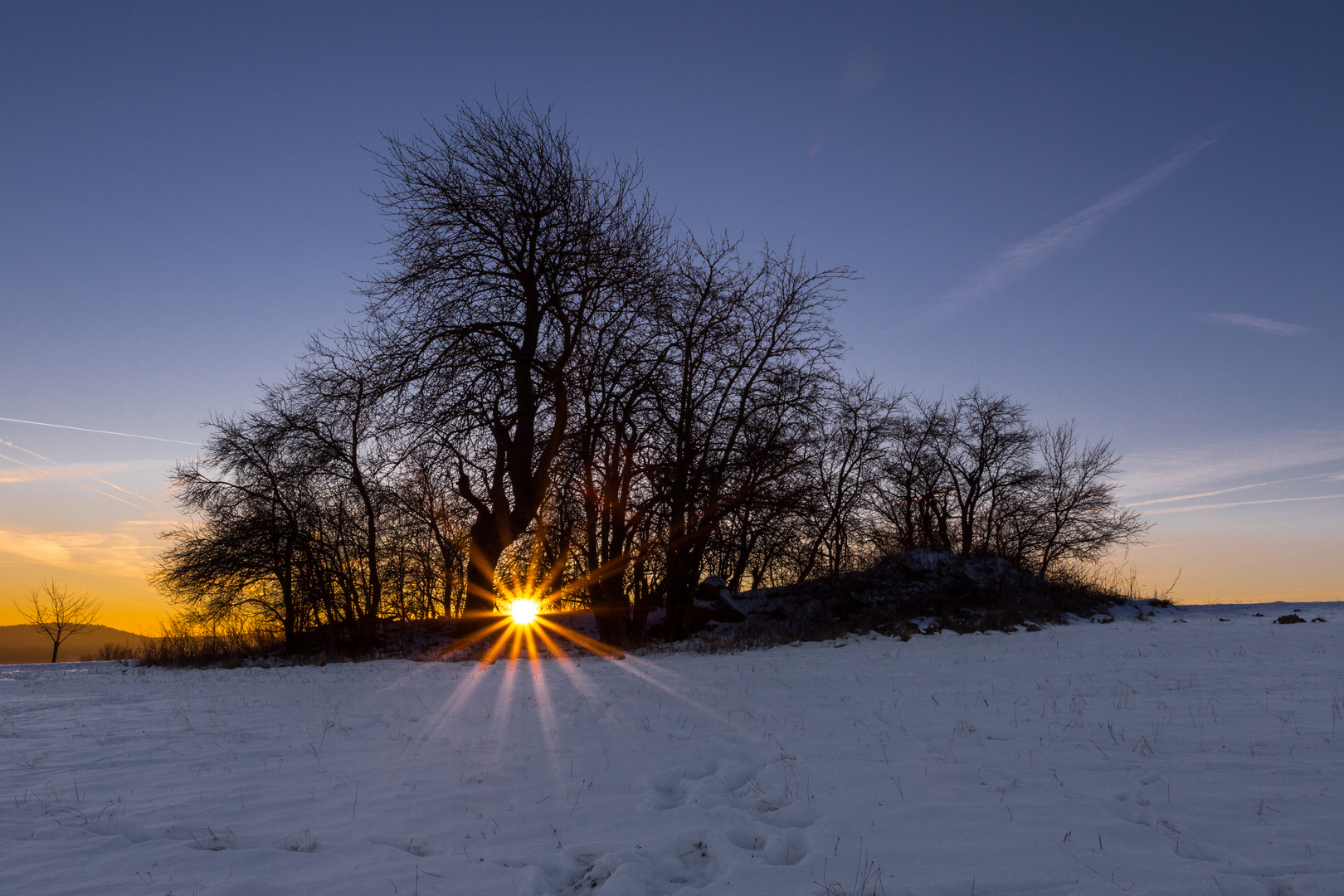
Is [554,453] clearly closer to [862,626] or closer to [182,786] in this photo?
[862,626]

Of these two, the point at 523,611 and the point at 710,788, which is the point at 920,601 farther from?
the point at 710,788

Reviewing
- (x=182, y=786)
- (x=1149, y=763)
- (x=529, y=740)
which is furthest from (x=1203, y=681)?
(x=182, y=786)

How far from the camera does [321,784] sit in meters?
5.16

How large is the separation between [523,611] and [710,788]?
13.7 meters

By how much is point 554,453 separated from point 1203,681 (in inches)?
451

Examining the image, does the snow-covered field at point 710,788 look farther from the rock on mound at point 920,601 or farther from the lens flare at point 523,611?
the lens flare at point 523,611

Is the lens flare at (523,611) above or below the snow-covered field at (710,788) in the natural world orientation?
above

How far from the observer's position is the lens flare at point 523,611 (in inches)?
688

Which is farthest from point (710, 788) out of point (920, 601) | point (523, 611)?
point (920, 601)

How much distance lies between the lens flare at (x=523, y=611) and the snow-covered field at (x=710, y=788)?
8.04 meters

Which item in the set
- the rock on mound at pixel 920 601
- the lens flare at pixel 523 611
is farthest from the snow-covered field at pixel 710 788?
the lens flare at pixel 523 611

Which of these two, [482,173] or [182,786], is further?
[482,173]

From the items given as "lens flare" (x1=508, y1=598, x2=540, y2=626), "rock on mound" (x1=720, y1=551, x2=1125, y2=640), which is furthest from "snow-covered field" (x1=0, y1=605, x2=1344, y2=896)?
"lens flare" (x1=508, y1=598, x2=540, y2=626)

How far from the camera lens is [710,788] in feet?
16.0
